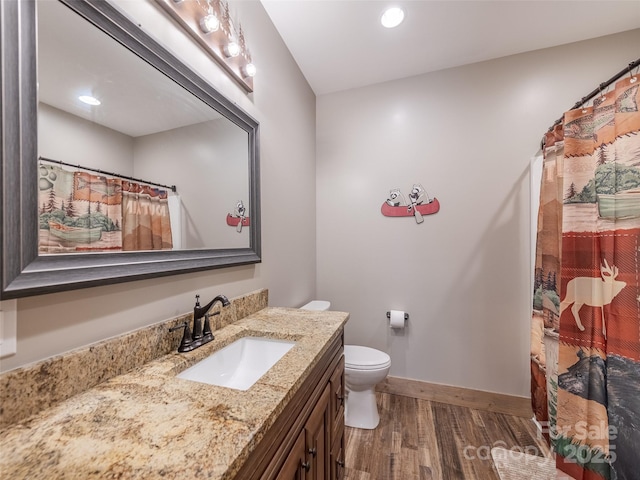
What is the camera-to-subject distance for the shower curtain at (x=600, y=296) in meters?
1.09

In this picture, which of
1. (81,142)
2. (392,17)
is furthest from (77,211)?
(392,17)

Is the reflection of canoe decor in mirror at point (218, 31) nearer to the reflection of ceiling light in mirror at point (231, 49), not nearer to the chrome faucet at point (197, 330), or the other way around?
the reflection of ceiling light in mirror at point (231, 49)

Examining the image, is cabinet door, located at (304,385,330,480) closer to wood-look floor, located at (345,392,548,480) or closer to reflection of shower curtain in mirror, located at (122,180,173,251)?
wood-look floor, located at (345,392,548,480)

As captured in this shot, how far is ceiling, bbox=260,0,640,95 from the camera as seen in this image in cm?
158

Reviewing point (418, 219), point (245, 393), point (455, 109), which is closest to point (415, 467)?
point (245, 393)

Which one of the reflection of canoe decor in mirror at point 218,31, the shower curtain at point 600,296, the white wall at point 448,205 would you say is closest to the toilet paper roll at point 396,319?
the white wall at point 448,205

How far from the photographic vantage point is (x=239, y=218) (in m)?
1.35

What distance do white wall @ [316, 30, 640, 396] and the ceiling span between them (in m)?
0.12

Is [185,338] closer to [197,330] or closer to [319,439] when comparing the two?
[197,330]

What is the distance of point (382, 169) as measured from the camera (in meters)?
2.30

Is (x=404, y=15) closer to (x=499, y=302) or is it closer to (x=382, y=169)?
(x=382, y=169)

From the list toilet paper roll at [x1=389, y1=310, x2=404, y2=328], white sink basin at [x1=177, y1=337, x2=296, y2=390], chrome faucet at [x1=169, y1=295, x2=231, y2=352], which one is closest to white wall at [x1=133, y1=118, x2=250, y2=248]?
chrome faucet at [x1=169, y1=295, x2=231, y2=352]

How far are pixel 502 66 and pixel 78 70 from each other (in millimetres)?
2600

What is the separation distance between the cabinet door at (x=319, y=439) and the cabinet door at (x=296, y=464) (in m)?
0.03
